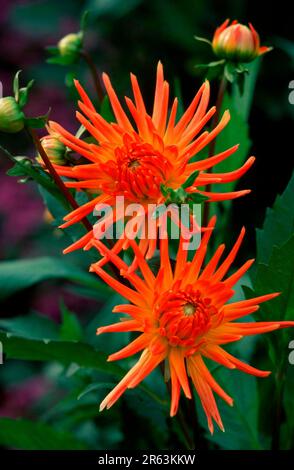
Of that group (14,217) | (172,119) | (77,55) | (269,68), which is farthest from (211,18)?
(172,119)

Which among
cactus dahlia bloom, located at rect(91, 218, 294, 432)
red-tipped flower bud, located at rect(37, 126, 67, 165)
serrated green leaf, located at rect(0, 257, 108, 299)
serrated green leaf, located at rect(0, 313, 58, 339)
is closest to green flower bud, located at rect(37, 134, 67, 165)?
red-tipped flower bud, located at rect(37, 126, 67, 165)

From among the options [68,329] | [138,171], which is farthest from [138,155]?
[68,329]

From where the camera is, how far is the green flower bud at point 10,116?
57 centimetres

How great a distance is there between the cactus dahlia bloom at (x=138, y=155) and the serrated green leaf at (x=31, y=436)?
0.27m

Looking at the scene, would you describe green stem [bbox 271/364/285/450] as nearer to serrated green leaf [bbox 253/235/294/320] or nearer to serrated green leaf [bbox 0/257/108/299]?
serrated green leaf [bbox 253/235/294/320]

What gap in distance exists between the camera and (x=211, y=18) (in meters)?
1.59

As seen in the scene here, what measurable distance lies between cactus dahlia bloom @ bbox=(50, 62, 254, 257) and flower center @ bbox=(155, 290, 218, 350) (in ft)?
0.14

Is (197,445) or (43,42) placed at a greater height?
(43,42)

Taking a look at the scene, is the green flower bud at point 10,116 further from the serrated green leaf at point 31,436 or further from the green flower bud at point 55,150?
the serrated green leaf at point 31,436

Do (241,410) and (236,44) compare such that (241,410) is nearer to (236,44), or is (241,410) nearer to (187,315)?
(187,315)

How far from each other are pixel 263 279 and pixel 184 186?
0.11 metres

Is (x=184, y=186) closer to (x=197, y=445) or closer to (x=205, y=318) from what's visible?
(x=205, y=318)

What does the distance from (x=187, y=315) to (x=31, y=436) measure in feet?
0.92
